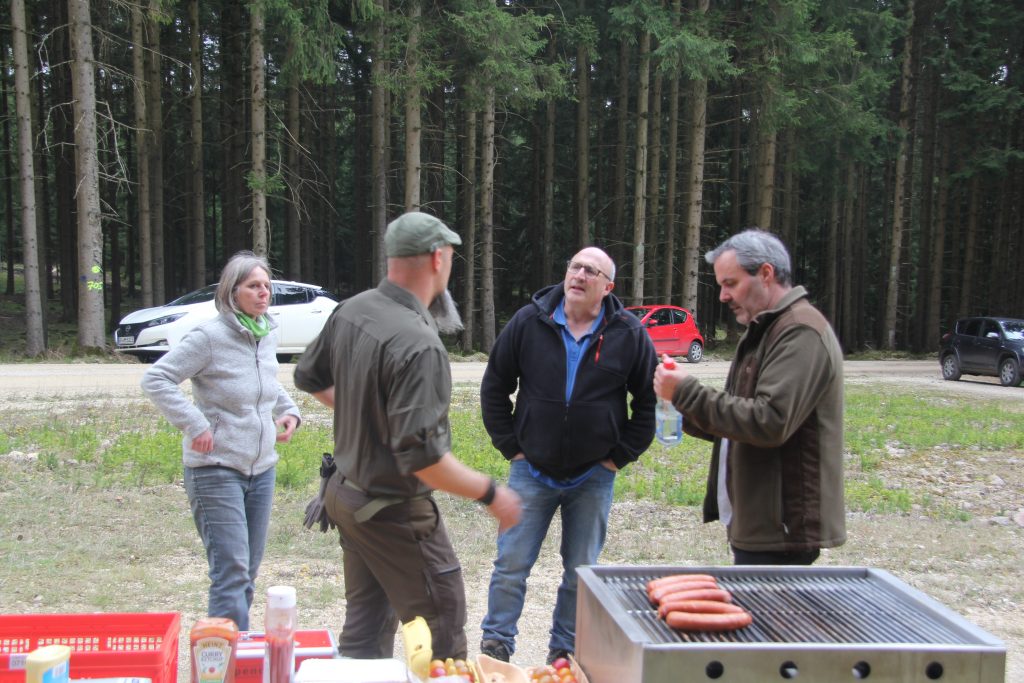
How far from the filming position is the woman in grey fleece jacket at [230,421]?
12.5 ft

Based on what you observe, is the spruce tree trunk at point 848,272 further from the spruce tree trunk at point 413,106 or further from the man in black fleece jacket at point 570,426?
the man in black fleece jacket at point 570,426

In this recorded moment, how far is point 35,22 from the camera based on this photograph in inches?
987

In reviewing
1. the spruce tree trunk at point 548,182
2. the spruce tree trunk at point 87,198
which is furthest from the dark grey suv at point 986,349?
the spruce tree trunk at point 87,198

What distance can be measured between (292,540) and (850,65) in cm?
2530

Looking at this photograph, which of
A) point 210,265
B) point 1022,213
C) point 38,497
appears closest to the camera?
point 38,497

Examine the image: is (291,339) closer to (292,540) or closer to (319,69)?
(319,69)

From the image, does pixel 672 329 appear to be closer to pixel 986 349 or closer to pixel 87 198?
pixel 986 349

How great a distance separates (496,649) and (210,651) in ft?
6.96

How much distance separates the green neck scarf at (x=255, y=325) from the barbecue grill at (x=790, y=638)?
2072 millimetres

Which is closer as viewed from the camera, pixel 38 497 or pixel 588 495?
pixel 588 495

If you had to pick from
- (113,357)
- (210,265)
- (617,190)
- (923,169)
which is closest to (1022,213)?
(923,169)

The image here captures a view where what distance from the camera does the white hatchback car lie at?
53.9 ft

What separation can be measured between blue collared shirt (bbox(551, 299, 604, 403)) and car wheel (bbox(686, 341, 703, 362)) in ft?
65.7

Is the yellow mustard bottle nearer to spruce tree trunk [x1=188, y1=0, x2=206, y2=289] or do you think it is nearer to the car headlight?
the car headlight
